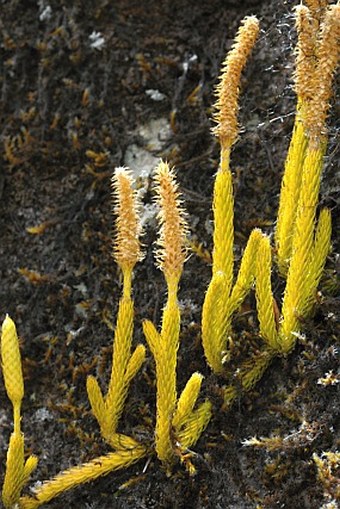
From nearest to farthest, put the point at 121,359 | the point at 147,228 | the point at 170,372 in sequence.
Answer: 1. the point at 170,372
2. the point at 121,359
3. the point at 147,228

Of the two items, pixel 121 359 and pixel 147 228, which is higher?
pixel 147 228

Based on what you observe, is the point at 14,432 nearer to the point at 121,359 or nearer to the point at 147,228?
the point at 121,359

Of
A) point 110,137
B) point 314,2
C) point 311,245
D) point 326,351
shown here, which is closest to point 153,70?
point 110,137

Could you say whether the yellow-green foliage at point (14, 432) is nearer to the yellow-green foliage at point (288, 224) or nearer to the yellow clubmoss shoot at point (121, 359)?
the yellow clubmoss shoot at point (121, 359)

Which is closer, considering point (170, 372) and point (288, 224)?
point (170, 372)

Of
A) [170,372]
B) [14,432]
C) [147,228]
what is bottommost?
[14,432]

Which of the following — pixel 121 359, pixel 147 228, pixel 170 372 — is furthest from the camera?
pixel 147 228

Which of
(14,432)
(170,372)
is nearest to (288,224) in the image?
(170,372)

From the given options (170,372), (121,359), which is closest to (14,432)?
(121,359)

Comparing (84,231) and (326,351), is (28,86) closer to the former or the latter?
(84,231)

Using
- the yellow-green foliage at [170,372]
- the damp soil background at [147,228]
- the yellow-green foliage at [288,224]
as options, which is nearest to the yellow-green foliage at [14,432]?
the damp soil background at [147,228]
